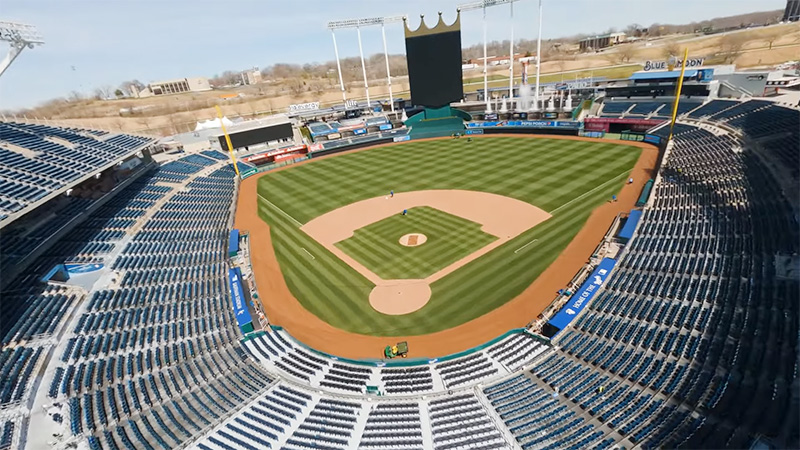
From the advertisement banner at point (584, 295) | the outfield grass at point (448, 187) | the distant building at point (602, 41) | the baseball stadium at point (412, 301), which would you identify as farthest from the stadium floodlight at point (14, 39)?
the distant building at point (602, 41)

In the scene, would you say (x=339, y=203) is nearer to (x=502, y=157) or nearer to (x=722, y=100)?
(x=502, y=157)

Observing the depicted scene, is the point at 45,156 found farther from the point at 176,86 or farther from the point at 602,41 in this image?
the point at 602,41

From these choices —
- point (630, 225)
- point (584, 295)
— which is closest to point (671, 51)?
point (630, 225)

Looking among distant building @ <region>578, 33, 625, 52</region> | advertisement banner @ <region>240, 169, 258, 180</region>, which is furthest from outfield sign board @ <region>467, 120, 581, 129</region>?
distant building @ <region>578, 33, 625, 52</region>

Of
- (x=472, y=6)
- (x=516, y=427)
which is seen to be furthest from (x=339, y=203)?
(x=472, y=6)

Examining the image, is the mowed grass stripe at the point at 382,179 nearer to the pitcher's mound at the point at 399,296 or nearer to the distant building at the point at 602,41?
the pitcher's mound at the point at 399,296

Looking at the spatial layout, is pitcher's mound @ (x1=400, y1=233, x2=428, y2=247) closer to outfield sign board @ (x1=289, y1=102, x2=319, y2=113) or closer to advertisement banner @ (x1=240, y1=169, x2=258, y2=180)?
advertisement banner @ (x1=240, y1=169, x2=258, y2=180)
